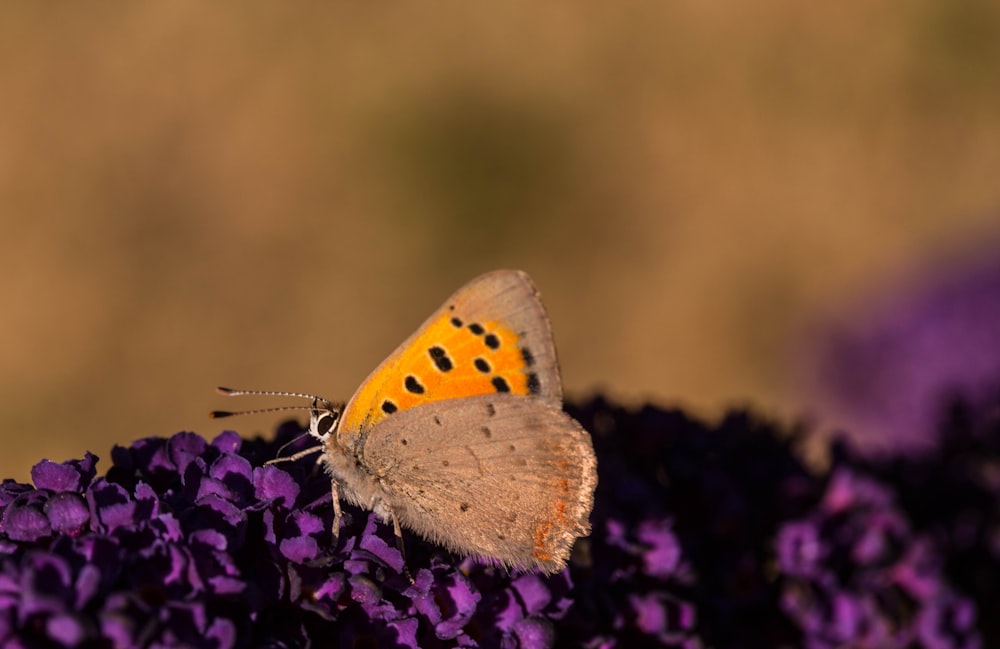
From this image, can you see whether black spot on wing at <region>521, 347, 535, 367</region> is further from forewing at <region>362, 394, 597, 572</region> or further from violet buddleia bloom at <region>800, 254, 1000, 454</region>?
violet buddleia bloom at <region>800, 254, 1000, 454</region>

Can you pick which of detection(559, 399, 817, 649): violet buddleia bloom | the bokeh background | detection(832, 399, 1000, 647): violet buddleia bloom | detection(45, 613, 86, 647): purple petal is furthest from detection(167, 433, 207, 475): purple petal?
the bokeh background

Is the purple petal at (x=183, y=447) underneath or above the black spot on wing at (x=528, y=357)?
underneath

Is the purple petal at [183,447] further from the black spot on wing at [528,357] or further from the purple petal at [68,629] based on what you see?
the black spot on wing at [528,357]

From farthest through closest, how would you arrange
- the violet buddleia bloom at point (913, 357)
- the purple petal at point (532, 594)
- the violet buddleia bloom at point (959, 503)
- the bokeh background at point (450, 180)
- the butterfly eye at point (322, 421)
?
the bokeh background at point (450, 180) < the violet buddleia bloom at point (913, 357) < the violet buddleia bloom at point (959, 503) < the butterfly eye at point (322, 421) < the purple petal at point (532, 594)

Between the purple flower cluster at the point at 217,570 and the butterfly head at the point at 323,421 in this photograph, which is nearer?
the purple flower cluster at the point at 217,570

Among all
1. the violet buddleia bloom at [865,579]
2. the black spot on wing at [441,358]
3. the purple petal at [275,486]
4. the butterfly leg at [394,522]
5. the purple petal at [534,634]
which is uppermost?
the black spot on wing at [441,358]

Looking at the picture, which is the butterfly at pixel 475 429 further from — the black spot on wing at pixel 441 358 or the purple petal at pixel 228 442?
the purple petal at pixel 228 442

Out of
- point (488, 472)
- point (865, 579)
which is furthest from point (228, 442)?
point (865, 579)

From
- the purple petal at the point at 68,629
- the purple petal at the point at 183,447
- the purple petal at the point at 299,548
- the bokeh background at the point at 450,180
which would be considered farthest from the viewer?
the bokeh background at the point at 450,180

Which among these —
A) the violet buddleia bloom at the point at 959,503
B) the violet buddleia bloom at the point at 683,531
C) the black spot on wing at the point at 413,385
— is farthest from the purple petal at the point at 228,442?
the violet buddleia bloom at the point at 959,503
